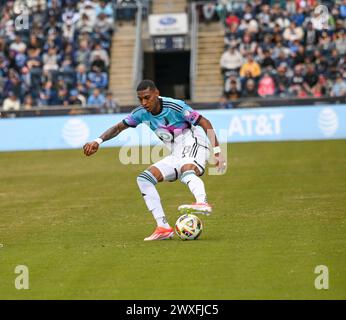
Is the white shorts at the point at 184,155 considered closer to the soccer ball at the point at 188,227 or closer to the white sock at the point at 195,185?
the white sock at the point at 195,185

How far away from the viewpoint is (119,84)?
4038 cm

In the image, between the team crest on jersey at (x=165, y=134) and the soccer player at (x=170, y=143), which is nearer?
the soccer player at (x=170, y=143)

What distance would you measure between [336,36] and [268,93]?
3.62 metres

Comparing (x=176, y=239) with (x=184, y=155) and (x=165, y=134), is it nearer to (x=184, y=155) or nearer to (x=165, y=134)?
(x=184, y=155)

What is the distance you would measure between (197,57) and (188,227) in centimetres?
2697

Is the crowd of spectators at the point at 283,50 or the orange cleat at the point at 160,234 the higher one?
the crowd of spectators at the point at 283,50

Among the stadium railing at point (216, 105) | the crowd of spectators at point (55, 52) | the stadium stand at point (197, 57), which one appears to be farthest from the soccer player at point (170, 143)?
the crowd of spectators at point (55, 52)

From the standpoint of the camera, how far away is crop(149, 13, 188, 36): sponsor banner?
40219 millimetres

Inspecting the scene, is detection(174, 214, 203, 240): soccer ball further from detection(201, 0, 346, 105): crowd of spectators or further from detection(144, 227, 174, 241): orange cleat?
detection(201, 0, 346, 105): crowd of spectators

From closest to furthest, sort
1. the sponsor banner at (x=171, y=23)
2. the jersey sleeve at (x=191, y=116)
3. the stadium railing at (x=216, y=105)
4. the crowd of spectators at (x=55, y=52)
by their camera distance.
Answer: the jersey sleeve at (x=191, y=116) < the stadium railing at (x=216, y=105) < the crowd of spectators at (x=55, y=52) < the sponsor banner at (x=171, y=23)

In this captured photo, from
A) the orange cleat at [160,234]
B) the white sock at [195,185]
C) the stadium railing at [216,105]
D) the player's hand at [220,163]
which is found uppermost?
the player's hand at [220,163]

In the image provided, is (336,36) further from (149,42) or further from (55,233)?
(55,233)

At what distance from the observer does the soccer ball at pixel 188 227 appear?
559 inches

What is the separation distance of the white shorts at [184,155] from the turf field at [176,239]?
3.40ft
